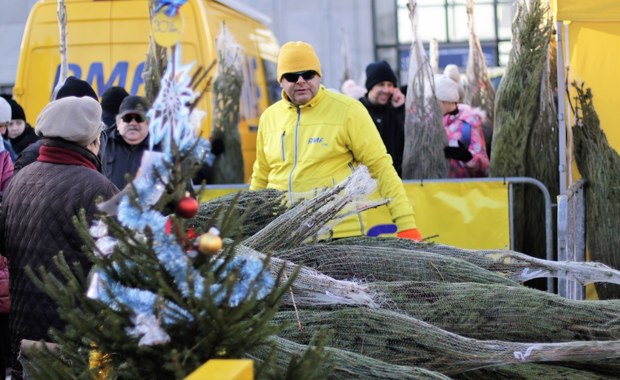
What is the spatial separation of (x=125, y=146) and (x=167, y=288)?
13.8ft

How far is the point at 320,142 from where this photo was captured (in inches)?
220

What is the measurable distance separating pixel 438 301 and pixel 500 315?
21cm

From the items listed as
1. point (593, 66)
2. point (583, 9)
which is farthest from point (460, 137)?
point (583, 9)

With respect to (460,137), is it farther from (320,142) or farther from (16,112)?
(16,112)

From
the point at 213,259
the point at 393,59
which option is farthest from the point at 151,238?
the point at 393,59

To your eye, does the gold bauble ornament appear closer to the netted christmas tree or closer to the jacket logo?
the netted christmas tree

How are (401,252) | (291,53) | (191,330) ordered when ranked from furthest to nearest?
(291,53) → (401,252) → (191,330)

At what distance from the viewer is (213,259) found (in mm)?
2752

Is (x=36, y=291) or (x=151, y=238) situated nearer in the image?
(x=151, y=238)

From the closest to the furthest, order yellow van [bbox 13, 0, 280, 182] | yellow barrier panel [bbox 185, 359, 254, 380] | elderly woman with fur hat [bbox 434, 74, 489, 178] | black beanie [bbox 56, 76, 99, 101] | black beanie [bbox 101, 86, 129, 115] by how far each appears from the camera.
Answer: yellow barrier panel [bbox 185, 359, 254, 380]
black beanie [bbox 56, 76, 99, 101]
black beanie [bbox 101, 86, 129, 115]
elderly woman with fur hat [bbox 434, 74, 489, 178]
yellow van [bbox 13, 0, 280, 182]

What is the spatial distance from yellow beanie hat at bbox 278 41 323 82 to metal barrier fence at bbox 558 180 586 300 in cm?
181

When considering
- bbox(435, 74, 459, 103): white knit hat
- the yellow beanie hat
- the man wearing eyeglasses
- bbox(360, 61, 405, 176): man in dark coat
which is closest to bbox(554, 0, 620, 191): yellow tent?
bbox(435, 74, 459, 103): white knit hat

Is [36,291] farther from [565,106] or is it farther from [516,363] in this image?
[565,106]

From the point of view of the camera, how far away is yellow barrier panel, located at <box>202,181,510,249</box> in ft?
25.9
